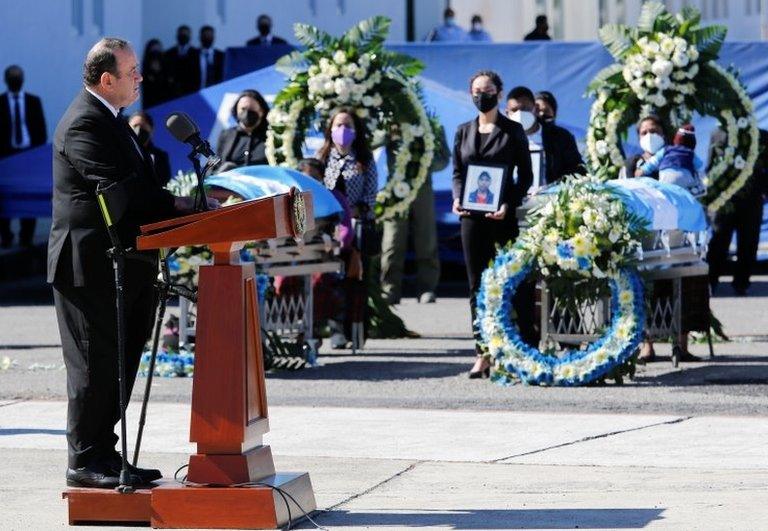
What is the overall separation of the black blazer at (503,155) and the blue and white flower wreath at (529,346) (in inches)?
18.6

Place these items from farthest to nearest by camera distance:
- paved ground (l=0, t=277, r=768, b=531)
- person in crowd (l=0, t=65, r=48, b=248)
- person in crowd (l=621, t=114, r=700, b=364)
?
person in crowd (l=0, t=65, r=48, b=248) → person in crowd (l=621, t=114, r=700, b=364) → paved ground (l=0, t=277, r=768, b=531)

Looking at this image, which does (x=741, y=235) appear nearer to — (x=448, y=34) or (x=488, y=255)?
(x=488, y=255)

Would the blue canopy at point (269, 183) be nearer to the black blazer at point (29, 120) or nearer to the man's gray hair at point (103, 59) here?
the man's gray hair at point (103, 59)

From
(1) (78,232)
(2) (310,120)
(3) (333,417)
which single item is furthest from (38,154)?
(1) (78,232)

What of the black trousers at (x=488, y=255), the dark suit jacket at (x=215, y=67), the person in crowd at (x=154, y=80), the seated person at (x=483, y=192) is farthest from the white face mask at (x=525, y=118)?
the dark suit jacket at (x=215, y=67)

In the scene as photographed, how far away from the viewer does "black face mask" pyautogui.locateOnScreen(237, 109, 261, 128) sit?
15227mm

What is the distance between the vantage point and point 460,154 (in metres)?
12.8

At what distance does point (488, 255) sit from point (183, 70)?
54.0 ft

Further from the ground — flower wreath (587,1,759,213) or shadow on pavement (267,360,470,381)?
flower wreath (587,1,759,213)

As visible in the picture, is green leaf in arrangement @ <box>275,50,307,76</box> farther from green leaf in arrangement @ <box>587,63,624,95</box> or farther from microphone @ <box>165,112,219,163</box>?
microphone @ <box>165,112,219,163</box>

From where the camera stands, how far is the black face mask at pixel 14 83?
78.4 feet

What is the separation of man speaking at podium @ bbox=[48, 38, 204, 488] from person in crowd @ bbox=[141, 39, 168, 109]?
65.8 ft

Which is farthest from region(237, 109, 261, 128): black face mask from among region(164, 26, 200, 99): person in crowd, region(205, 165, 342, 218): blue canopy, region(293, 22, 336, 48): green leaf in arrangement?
region(164, 26, 200, 99): person in crowd

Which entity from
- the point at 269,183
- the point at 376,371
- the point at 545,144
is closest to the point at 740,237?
the point at 545,144
